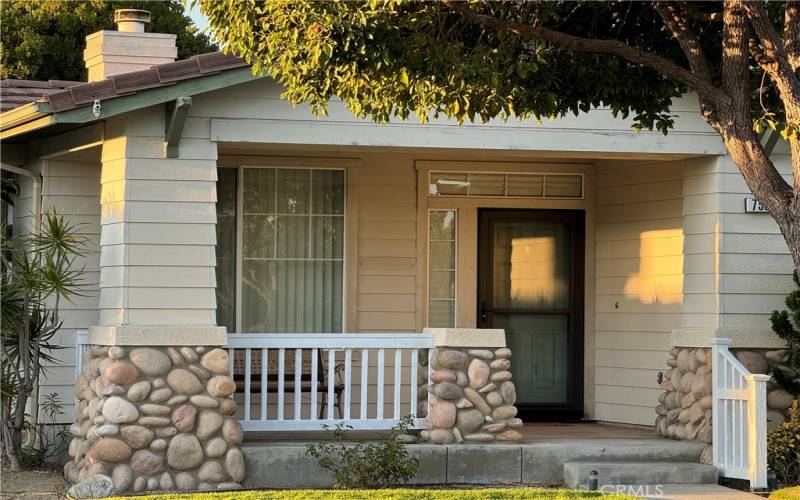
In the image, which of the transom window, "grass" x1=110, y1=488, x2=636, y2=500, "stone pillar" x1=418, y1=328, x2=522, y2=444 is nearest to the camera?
"grass" x1=110, y1=488, x2=636, y2=500

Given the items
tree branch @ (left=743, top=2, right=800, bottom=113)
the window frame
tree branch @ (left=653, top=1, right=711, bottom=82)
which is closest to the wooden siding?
the window frame

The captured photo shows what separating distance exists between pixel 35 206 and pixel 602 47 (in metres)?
6.03

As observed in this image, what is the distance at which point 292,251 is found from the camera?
39.0 ft

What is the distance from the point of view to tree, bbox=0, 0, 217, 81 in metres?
23.6

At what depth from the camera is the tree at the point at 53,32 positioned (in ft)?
77.5

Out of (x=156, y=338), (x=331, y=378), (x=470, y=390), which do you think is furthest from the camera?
(x=331, y=378)

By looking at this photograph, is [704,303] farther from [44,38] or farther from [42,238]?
[44,38]

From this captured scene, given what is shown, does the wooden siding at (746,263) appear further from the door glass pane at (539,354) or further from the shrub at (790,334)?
the door glass pane at (539,354)

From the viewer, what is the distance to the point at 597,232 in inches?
499

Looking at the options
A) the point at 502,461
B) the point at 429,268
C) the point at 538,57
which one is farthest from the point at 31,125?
the point at 502,461

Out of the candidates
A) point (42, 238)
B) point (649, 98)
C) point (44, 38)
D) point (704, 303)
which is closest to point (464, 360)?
point (704, 303)

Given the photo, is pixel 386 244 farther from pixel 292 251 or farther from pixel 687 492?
pixel 687 492

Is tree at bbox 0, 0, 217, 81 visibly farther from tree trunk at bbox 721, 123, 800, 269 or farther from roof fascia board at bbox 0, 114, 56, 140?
tree trunk at bbox 721, 123, 800, 269

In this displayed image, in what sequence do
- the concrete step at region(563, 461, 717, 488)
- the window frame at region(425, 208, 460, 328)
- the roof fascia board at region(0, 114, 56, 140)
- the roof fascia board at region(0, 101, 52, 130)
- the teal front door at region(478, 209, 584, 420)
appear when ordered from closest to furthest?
the roof fascia board at region(0, 101, 52, 130), the roof fascia board at region(0, 114, 56, 140), the concrete step at region(563, 461, 717, 488), the window frame at region(425, 208, 460, 328), the teal front door at region(478, 209, 584, 420)
